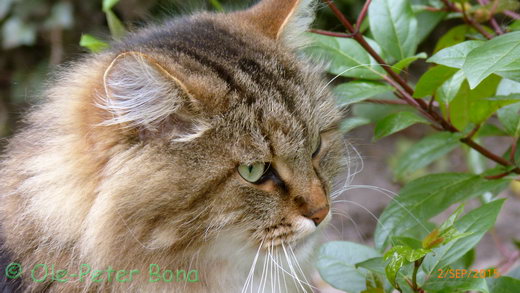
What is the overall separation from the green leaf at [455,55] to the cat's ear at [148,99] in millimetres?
579

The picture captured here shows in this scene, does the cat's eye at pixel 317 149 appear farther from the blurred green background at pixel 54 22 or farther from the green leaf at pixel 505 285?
the blurred green background at pixel 54 22

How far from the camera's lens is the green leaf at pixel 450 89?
5.20ft

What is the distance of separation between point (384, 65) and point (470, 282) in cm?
67

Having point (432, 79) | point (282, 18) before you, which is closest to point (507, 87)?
point (432, 79)

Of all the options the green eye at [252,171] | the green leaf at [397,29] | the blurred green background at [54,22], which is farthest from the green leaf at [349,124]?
the blurred green background at [54,22]

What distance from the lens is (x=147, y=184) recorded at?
1457 millimetres

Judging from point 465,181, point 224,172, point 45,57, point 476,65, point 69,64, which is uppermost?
point 476,65

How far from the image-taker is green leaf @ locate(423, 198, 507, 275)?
1.34m

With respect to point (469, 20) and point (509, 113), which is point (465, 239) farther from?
point (469, 20)

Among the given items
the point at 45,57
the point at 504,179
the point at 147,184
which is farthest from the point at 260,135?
the point at 45,57

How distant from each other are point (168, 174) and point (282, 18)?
67 cm

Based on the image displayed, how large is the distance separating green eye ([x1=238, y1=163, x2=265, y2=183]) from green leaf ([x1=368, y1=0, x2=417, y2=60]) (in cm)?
56

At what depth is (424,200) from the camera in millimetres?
1709

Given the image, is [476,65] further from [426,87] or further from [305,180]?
[305,180]
